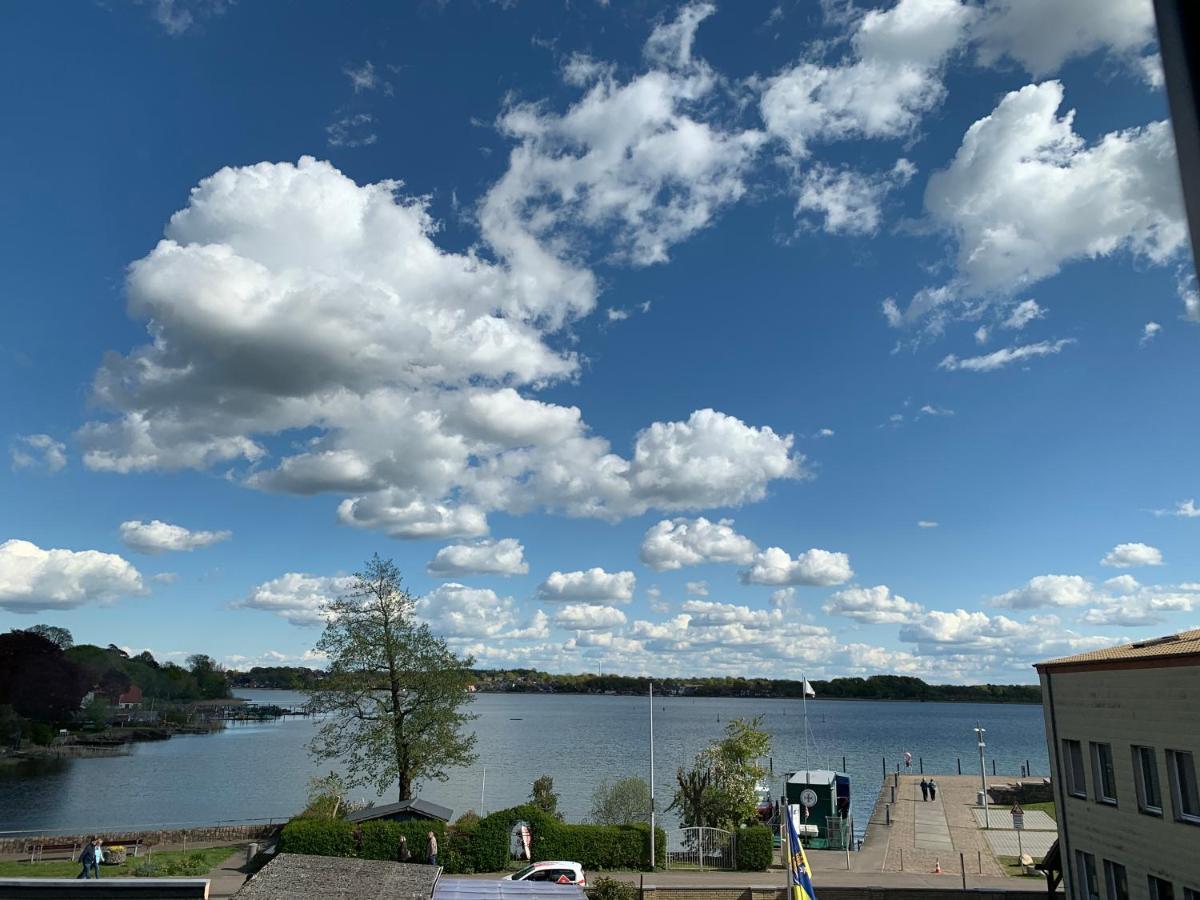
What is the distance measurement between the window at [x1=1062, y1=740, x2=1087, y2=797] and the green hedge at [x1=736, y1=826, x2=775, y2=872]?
14216 millimetres

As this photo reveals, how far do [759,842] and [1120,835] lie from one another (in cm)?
1642

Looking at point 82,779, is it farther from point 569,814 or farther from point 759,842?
point 759,842

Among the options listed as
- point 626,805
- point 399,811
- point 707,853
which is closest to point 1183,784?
point 707,853

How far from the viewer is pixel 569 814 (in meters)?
59.0

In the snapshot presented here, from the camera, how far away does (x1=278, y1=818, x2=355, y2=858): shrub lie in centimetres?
3644

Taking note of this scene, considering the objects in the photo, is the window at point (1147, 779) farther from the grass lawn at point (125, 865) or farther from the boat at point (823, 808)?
the grass lawn at point (125, 865)

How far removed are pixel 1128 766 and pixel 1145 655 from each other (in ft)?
11.6

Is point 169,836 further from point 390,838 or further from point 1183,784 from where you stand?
point 1183,784

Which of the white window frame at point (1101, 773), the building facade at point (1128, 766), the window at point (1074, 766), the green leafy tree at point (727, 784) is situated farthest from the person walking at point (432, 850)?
the white window frame at point (1101, 773)

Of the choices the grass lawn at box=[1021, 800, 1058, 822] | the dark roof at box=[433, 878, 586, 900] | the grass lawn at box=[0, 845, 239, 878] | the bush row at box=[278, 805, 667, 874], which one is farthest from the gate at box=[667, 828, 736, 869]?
the grass lawn at box=[1021, 800, 1058, 822]

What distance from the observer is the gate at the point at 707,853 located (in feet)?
129

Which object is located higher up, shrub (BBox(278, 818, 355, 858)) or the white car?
shrub (BBox(278, 818, 355, 858))

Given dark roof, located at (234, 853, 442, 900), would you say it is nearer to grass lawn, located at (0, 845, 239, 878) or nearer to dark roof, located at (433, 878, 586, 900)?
dark roof, located at (433, 878, 586, 900)

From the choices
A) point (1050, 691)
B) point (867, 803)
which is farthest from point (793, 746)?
point (1050, 691)
